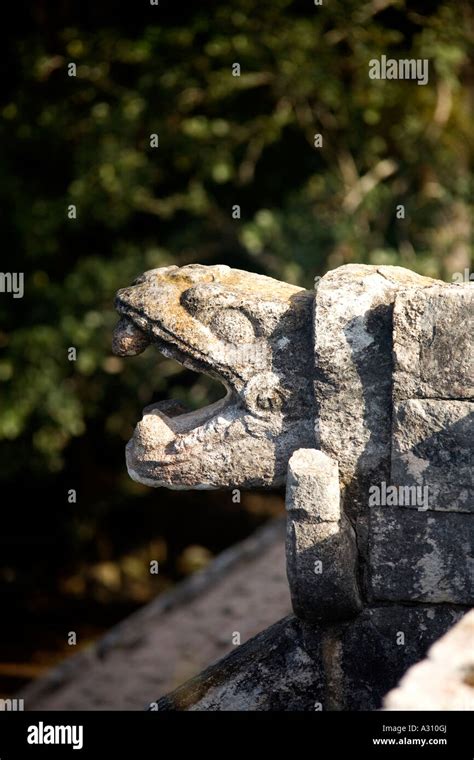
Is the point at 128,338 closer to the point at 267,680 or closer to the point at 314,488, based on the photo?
the point at 314,488

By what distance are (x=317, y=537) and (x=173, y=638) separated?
15.2ft

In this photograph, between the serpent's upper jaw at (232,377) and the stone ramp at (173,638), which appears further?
the stone ramp at (173,638)

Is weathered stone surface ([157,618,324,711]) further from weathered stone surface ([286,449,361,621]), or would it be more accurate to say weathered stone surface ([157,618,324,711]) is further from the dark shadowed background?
the dark shadowed background

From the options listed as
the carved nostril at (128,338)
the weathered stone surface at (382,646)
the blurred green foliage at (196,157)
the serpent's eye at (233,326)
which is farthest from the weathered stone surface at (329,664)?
the blurred green foliage at (196,157)

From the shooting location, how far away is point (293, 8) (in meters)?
8.83

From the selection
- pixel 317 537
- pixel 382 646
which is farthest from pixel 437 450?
pixel 382 646

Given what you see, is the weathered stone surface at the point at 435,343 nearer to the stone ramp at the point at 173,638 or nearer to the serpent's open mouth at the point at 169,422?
the serpent's open mouth at the point at 169,422

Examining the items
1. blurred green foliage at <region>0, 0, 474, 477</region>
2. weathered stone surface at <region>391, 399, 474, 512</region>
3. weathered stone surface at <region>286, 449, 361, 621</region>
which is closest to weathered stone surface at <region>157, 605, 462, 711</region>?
weathered stone surface at <region>286, 449, 361, 621</region>

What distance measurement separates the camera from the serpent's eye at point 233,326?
11.8 feet

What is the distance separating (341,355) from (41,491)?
7.11 meters

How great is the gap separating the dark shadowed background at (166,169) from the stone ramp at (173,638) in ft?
2.98

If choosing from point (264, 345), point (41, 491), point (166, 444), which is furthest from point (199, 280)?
point (41, 491)

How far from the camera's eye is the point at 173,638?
305 inches

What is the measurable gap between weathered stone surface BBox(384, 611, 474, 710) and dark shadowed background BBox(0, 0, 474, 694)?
571 cm
